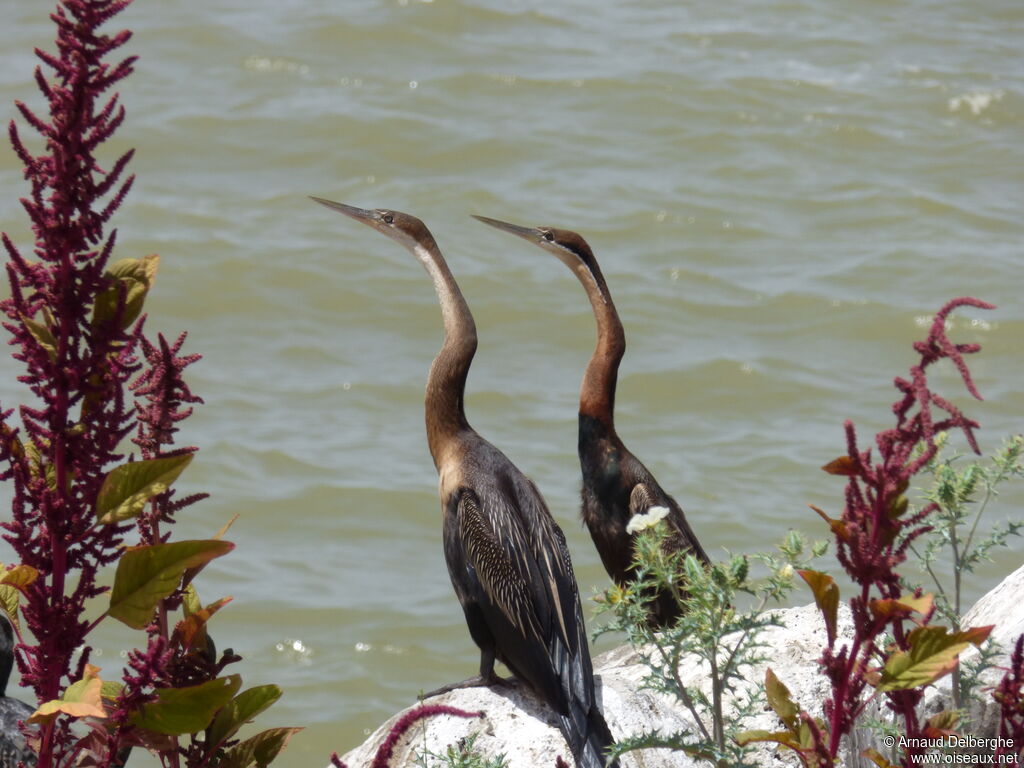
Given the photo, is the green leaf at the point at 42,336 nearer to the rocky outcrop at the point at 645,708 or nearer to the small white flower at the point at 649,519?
the small white flower at the point at 649,519

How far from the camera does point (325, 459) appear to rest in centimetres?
906

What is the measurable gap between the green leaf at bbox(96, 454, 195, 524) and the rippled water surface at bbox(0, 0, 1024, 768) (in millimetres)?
4815

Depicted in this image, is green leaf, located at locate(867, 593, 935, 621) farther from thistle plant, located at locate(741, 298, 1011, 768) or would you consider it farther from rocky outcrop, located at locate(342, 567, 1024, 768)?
rocky outcrop, located at locate(342, 567, 1024, 768)

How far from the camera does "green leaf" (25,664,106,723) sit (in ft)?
7.14

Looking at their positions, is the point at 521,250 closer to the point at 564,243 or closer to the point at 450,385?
the point at 564,243

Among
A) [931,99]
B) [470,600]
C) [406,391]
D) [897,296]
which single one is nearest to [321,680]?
[406,391]

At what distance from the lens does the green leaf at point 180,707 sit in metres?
2.38

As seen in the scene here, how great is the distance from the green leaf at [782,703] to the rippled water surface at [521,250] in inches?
189

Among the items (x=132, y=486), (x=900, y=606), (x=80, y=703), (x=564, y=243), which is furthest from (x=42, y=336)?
(x=564, y=243)

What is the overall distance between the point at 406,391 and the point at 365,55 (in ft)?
16.6

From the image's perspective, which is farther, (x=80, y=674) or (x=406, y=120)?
(x=406, y=120)

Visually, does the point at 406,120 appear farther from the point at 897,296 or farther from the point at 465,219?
the point at 897,296

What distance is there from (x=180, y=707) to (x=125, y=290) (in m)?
0.68

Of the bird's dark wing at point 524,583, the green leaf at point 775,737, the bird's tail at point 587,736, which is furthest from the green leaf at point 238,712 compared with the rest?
the bird's dark wing at point 524,583
